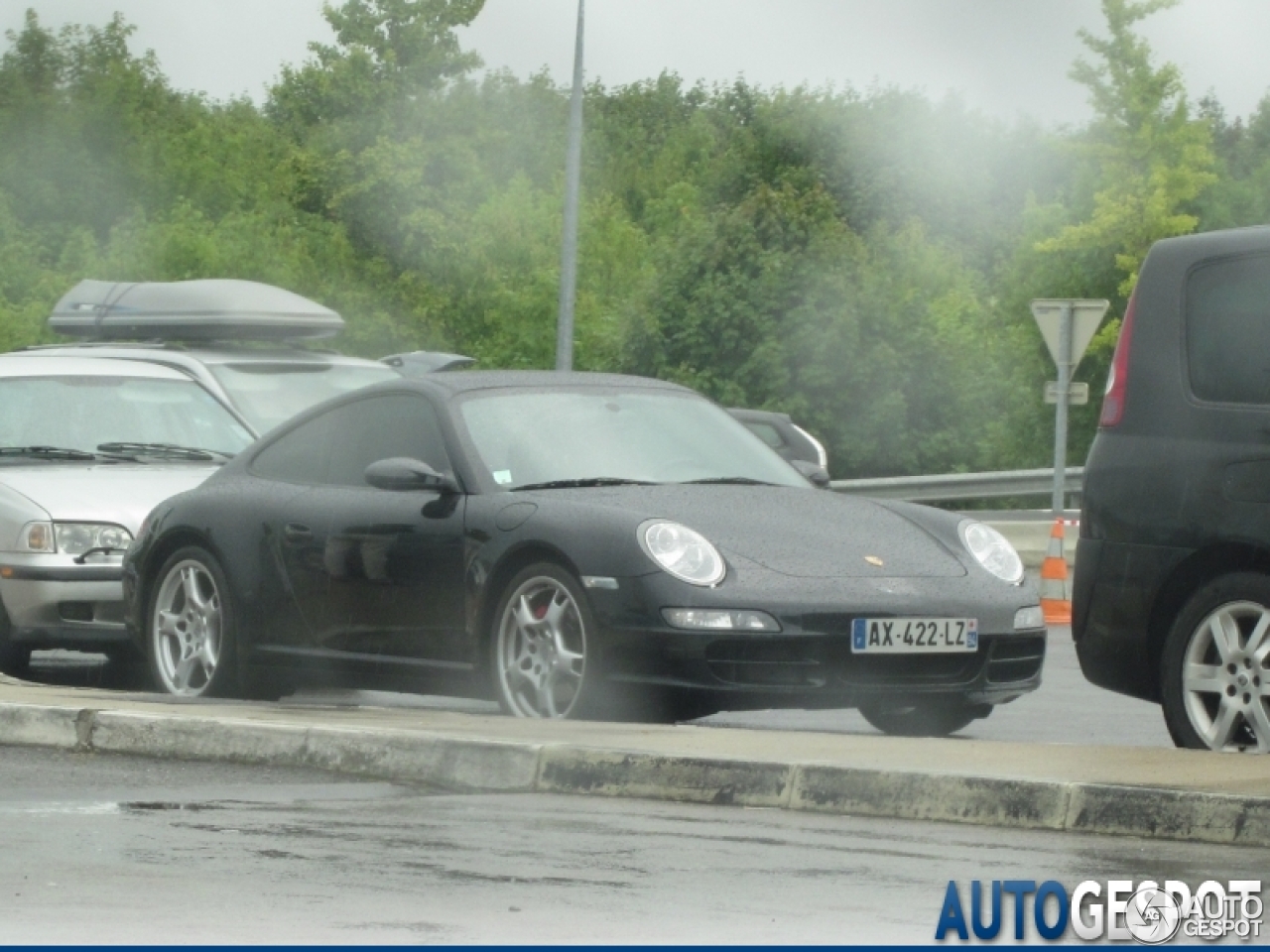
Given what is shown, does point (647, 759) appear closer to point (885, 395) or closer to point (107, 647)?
point (107, 647)

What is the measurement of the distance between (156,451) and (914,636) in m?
4.92

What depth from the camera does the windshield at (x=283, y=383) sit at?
1441 cm

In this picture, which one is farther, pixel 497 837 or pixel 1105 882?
pixel 497 837

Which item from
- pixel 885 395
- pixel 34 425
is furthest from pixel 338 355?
pixel 885 395

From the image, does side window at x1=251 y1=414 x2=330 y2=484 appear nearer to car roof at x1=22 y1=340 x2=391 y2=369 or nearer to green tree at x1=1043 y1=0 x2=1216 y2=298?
car roof at x1=22 y1=340 x2=391 y2=369

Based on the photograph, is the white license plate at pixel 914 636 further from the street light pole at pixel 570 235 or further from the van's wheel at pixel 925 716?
the street light pole at pixel 570 235

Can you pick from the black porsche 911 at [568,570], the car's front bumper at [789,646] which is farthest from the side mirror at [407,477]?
the car's front bumper at [789,646]

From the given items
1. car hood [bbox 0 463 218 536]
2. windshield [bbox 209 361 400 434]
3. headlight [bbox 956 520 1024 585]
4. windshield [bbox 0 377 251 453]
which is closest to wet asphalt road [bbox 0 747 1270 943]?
headlight [bbox 956 520 1024 585]

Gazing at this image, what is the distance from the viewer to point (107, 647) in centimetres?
1194

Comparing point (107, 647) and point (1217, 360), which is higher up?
point (1217, 360)

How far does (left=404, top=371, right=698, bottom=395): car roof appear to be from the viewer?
33.6 feet

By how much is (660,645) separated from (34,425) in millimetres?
5018

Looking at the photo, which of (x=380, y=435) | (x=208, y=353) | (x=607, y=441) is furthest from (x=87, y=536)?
(x=208, y=353)

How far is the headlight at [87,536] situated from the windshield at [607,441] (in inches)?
93.5
